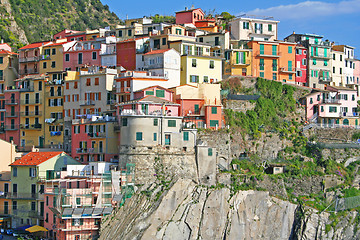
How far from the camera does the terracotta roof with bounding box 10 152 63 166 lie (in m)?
86.0

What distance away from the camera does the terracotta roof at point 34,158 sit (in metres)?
86.0

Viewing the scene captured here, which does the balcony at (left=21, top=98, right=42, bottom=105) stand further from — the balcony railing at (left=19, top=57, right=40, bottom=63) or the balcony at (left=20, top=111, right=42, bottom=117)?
the balcony railing at (left=19, top=57, right=40, bottom=63)

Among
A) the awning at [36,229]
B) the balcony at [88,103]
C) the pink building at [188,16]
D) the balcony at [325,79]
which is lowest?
the awning at [36,229]

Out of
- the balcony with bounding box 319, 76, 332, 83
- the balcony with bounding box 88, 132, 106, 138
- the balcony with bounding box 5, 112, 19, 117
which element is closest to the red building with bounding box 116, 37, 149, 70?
the balcony with bounding box 88, 132, 106, 138

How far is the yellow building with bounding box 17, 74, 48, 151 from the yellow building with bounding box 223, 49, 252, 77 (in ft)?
80.9

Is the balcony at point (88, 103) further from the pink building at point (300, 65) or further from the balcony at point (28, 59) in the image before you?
the pink building at point (300, 65)

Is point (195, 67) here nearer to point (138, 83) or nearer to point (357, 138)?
point (138, 83)

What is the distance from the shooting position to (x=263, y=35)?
4203 inches

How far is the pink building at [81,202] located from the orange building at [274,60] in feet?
96.0

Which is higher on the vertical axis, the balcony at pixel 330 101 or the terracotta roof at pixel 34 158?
the balcony at pixel 330 101

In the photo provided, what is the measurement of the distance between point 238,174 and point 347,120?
2350 cm

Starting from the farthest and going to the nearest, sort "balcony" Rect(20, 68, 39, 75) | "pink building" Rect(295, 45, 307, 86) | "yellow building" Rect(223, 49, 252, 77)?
1. "balcony" Rect(20, 68, 39, 75)
2. "pink building" Rect(295, 45, 307, 86)
3. "yellow building" Rect(223, 49, 252, 77)

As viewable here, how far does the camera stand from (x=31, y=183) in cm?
8606

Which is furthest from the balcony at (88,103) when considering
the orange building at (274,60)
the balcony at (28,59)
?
the orange building at (274,60)
